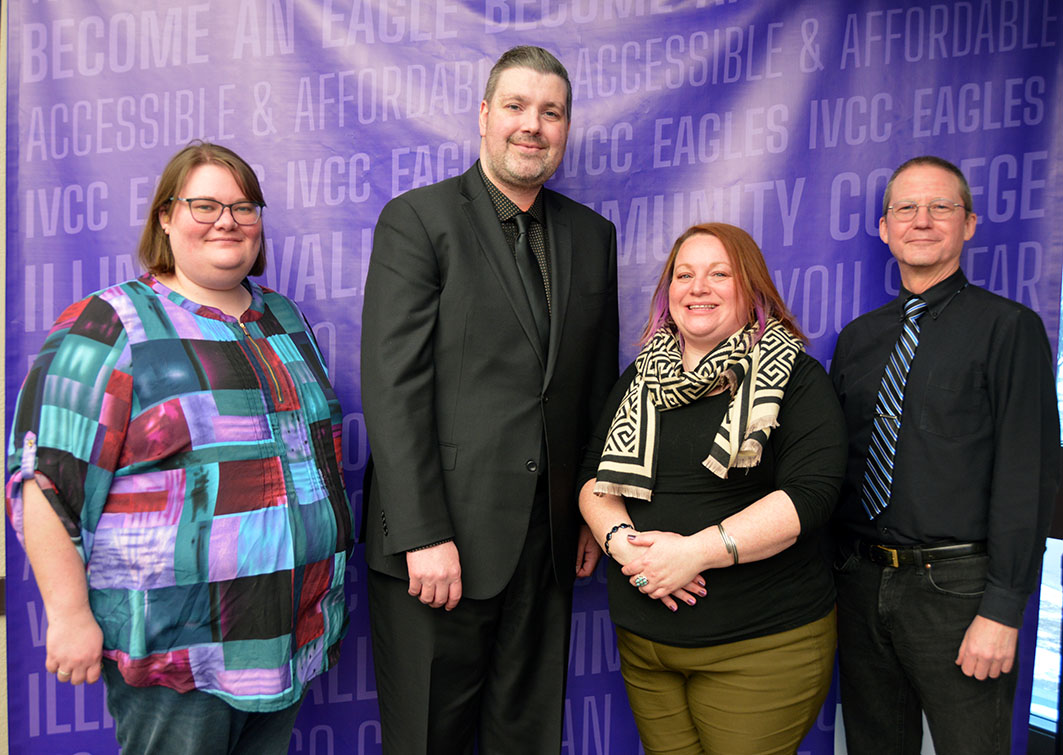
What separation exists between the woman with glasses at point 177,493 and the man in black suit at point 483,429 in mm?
207

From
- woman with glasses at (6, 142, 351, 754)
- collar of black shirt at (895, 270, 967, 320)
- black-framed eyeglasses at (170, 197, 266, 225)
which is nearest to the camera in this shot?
woman with glasses at (6, 142, 351, 754)

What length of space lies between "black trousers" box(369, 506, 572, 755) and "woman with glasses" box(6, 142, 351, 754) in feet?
0.73

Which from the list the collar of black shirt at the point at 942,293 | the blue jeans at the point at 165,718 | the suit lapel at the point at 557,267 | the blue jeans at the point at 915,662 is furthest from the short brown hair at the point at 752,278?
the blue jeans at the point at 165,718

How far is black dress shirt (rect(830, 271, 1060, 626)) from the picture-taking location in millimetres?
1591

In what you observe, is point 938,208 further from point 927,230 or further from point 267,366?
point 267,366

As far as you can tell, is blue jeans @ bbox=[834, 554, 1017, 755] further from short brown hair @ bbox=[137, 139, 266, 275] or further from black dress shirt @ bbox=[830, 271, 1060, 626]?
short brown hair @ bbox=[137, 139, 266, 275]

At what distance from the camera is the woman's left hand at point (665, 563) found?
144 centimetres

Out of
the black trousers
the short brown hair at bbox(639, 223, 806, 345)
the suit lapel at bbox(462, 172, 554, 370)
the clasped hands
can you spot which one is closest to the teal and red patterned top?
the black trousers

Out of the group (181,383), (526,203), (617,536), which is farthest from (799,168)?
(181,383)

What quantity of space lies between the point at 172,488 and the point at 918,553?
162cm

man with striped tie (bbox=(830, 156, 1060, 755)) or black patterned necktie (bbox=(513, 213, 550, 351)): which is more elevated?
black patterned necktie (bbox=(513, 213, 550, 351))

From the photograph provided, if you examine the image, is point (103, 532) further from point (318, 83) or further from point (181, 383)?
point (318, 83)

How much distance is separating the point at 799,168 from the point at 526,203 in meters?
0.95

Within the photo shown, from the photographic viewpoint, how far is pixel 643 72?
2.12 metres
